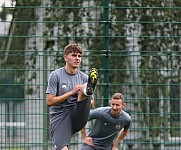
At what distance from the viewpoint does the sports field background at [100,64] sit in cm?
1181

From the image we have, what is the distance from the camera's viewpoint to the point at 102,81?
1217 centimetres

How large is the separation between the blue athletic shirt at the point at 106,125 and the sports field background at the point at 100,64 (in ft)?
3.58

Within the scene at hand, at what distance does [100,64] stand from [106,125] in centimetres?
204

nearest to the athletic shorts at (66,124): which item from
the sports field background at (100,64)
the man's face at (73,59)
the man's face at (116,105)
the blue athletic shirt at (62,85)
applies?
the blue athletic shirt at (62,85)

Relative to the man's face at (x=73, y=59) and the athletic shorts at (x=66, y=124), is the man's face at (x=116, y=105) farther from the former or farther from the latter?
the man's face at (x=73, y=59)

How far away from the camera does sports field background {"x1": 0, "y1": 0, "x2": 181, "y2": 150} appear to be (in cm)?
1181

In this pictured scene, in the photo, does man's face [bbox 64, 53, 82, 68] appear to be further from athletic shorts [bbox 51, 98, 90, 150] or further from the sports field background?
the sports field background

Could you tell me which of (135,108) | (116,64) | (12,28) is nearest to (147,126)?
(135,108)

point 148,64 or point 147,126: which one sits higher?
point 148,64

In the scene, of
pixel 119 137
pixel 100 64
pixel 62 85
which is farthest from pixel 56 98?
pixel 100 64

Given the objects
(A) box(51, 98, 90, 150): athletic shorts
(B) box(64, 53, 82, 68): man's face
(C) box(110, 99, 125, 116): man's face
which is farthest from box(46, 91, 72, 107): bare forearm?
(C) box(110, 99, 125, 116): man's face

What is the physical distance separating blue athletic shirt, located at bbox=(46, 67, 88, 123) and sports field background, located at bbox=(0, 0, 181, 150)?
9.15 feet

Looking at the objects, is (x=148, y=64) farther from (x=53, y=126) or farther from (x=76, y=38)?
(x=53, y=126)

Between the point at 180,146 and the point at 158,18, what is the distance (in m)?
2.51
